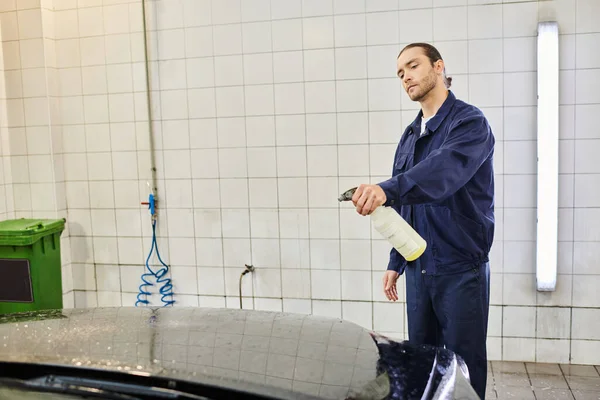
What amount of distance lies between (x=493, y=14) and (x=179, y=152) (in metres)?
2.48

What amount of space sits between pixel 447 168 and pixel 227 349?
1325mm

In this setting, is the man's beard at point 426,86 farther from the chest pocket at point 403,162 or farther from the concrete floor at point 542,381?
the concrete floor at point 542,381

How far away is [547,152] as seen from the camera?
362 centimetres

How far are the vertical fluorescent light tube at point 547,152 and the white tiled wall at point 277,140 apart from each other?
0.34 ft

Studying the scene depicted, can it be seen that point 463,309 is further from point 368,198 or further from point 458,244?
point 368,198

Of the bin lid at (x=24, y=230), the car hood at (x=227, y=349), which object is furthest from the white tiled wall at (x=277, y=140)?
the car hood at (x=227, y=349)

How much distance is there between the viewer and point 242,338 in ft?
5.16

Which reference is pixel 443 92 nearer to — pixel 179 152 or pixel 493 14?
pixel 493 14

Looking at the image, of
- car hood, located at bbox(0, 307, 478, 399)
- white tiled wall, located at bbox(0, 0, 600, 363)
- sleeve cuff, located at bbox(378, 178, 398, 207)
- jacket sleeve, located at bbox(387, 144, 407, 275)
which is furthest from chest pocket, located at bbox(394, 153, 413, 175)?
car hood, located at bbox(0, 307, 478, 399)

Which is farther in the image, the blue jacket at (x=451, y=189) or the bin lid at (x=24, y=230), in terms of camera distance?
the bin lid at (x=24, y=230)

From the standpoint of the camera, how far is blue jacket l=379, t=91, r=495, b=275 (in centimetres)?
233

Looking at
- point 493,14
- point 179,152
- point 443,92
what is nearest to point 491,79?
point 493,14

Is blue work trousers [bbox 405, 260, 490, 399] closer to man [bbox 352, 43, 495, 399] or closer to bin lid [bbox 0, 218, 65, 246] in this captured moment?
man [bbox 352, 43, 495, 399]

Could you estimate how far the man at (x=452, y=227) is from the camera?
7.88ft
